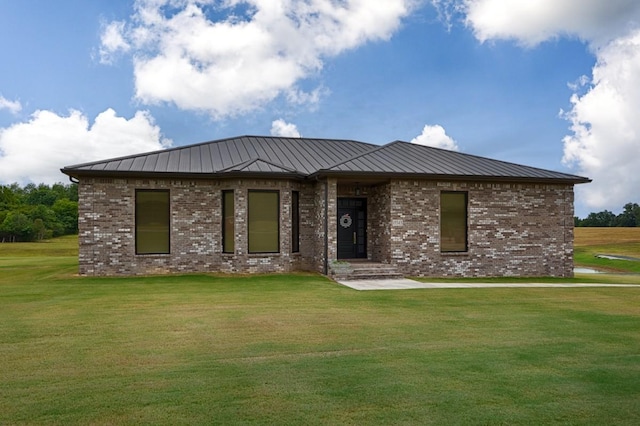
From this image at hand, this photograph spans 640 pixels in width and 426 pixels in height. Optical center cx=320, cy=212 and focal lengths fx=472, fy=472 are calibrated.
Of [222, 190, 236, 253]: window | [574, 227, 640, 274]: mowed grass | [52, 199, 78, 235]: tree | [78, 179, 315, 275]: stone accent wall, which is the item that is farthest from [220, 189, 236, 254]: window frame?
[52, 199, 78, 235]: tree

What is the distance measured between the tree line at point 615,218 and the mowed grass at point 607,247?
20.9 m

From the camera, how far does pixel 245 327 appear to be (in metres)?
7.52

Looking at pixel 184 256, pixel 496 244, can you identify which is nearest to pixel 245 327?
pixel 184 256

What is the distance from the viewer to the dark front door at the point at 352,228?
1672 centimetres

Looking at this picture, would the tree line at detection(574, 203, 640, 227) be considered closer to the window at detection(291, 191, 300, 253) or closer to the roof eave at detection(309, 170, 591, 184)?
the roof eave at detection(309, 170, 591, 184)

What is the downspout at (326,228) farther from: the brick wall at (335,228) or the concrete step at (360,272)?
the concrete step at (360,272)

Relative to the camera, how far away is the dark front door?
16.7 metres

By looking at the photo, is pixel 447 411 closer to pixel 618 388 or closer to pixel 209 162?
pixel 618 388

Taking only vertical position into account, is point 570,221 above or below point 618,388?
above

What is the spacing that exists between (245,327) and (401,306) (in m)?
3.49

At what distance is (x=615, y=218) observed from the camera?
69.4m

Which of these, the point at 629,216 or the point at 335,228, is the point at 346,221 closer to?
the point at 335,228

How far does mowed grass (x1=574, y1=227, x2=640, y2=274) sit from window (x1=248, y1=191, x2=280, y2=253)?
75.9 feet

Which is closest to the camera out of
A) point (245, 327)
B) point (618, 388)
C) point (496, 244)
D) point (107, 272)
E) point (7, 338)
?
point (618, 388)
